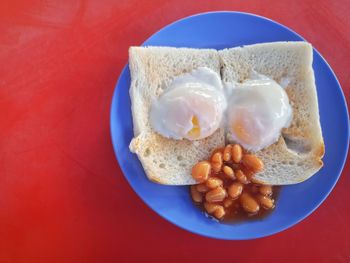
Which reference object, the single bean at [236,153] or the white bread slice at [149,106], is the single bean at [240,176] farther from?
the white bread slice at [149,106]

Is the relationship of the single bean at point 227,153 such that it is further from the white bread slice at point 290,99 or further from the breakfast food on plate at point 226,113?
the white bread slice at point 290,99

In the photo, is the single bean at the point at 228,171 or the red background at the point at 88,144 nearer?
the single bean at the point at 228,171

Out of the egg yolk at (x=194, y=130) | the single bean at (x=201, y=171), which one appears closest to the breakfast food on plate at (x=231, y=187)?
the single bean at (x=201, y=171)

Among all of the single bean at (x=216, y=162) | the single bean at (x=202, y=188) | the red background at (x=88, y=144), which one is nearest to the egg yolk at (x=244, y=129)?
the single bean at (x=216, y=162)

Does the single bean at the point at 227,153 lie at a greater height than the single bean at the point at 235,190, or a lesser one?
greater

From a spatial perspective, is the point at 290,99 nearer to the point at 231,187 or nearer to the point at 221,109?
the point at 221,109
